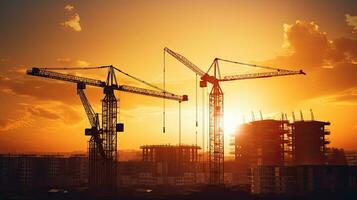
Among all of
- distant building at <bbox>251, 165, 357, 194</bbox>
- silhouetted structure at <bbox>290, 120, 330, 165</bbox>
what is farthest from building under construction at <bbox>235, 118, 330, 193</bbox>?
distant building at <bbox>251, 165, 357, 194</bbox>

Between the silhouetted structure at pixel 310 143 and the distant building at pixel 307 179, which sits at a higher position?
the silhouetted structure at pixel 310 143

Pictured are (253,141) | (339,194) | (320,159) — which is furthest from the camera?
(253,141)

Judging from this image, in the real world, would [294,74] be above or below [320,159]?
above

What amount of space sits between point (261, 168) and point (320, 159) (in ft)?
128

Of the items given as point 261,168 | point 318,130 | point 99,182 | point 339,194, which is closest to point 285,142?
point 318,130

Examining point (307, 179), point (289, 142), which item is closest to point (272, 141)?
point (289, 142)

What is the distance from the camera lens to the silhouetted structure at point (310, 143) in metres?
184

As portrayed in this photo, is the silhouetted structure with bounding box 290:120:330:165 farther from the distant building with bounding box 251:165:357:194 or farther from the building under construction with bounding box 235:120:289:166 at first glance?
the distant building with bounding box 251:165:357:194

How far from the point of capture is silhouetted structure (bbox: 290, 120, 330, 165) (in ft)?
602

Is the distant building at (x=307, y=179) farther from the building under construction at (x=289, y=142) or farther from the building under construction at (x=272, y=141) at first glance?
the building under construction at (x=272, y=141)

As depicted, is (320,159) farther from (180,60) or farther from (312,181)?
(180,60)

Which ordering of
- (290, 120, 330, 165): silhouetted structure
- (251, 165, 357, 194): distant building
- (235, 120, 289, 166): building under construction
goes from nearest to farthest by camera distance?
1. (251, 165, 357, 194): distant building
2. (290, 120, 330, 165): silhouetted structure
3. (235, 120, 289, 166): building under construction

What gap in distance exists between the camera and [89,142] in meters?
143

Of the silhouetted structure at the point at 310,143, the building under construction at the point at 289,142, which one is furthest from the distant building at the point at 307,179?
the silhouetted structure at the point at 310,143
